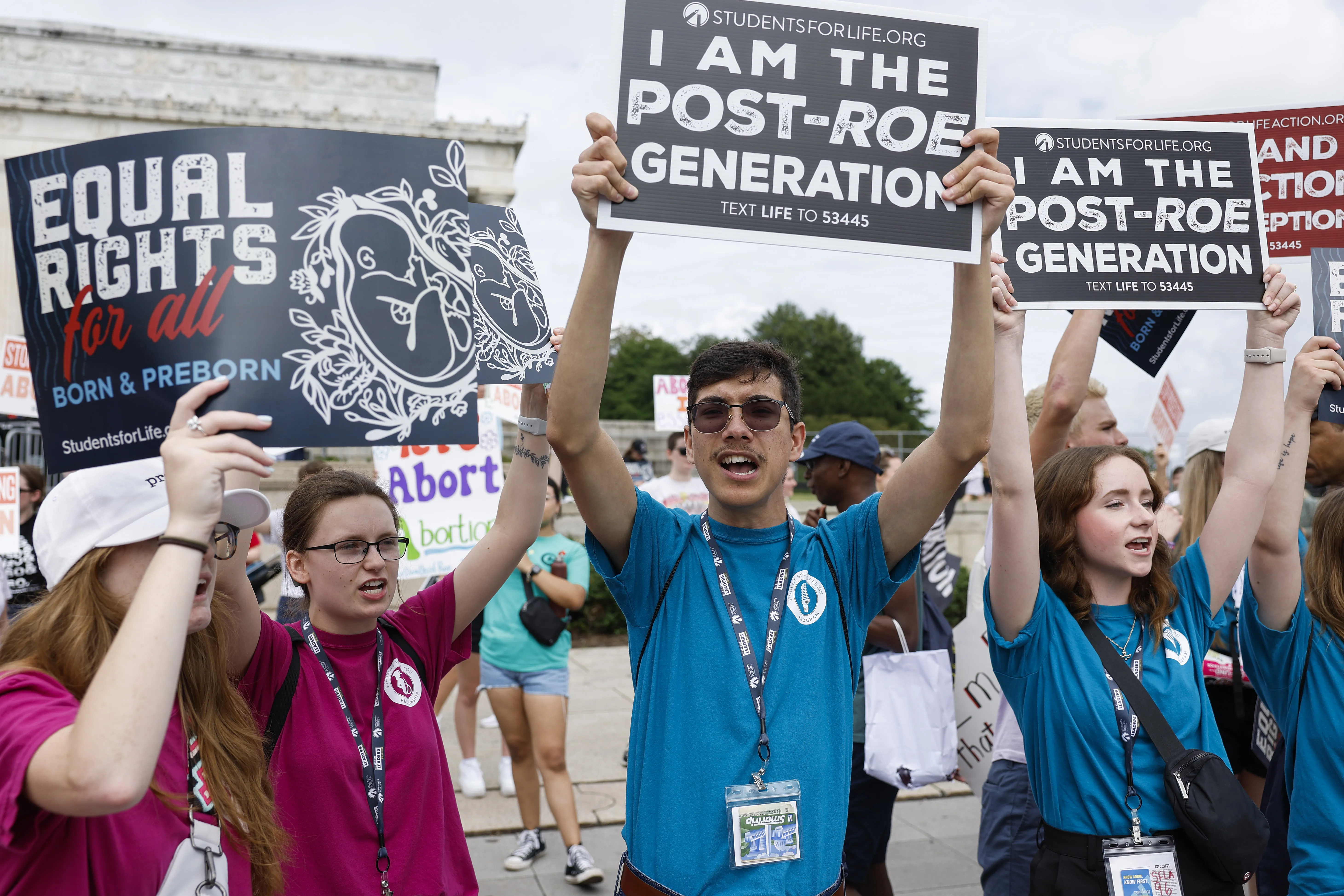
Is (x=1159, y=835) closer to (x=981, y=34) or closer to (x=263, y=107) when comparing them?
(x=981, y=34)

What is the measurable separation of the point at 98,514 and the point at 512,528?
45.8 inches

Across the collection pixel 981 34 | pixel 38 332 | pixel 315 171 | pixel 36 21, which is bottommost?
pixel 38 332

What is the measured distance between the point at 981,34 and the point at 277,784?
92.5 inches

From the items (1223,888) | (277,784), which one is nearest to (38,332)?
(277,784)

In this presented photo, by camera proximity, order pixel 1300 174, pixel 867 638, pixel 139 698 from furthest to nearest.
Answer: pixel 867 638 < pixel 1300 174 < pixel 139 698

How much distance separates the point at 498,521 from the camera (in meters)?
2.81

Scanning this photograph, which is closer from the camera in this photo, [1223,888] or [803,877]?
[803,877]

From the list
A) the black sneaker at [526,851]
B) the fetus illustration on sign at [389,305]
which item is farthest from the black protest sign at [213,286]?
the black sneaker at [526,851]

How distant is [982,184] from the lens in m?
2.11

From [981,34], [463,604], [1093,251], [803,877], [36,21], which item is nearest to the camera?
[803,877]

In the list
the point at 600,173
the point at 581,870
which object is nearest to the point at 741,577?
the point at 600,173

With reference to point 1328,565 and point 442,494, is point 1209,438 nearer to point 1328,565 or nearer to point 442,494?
point 1328,565

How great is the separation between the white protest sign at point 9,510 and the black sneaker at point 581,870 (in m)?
3.41

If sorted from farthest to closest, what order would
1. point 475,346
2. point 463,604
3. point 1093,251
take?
point 1093,251
point 463,604
point 475,346
